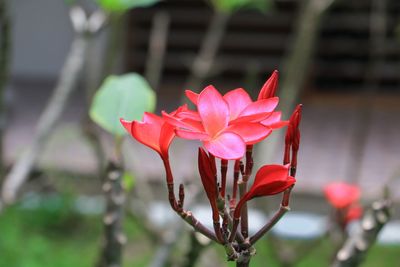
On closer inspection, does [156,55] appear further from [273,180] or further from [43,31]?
[273,180]

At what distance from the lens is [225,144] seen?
553mm

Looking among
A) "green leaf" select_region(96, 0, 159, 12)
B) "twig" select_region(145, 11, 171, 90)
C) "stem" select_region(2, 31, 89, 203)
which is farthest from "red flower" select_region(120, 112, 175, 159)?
"twig" select_region(145, 11, 171, 90)

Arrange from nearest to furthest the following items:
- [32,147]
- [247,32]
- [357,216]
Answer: [32,147] < [357,216] < [247,32]

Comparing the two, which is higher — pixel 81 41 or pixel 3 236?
pixel 81 41

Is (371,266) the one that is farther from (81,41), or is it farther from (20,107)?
(20,107)

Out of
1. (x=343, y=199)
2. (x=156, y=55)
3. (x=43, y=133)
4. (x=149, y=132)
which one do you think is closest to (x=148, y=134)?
(x=149, y=132)

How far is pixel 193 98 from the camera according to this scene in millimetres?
628

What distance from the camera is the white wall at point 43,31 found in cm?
687

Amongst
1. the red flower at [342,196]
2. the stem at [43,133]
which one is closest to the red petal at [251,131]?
the stem at [43,133]

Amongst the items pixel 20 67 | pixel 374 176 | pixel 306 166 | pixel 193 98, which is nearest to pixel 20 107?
pixel 20 67

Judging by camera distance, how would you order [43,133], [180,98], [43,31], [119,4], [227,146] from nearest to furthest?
1. [227,146]
2. [119,4]
3. [43,133]
4. [180,98]
5. [43,31]

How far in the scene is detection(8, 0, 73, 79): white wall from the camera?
6.87 metres

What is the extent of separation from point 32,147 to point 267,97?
2.99 ft

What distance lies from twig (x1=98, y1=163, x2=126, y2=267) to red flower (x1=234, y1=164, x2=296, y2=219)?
34cm
